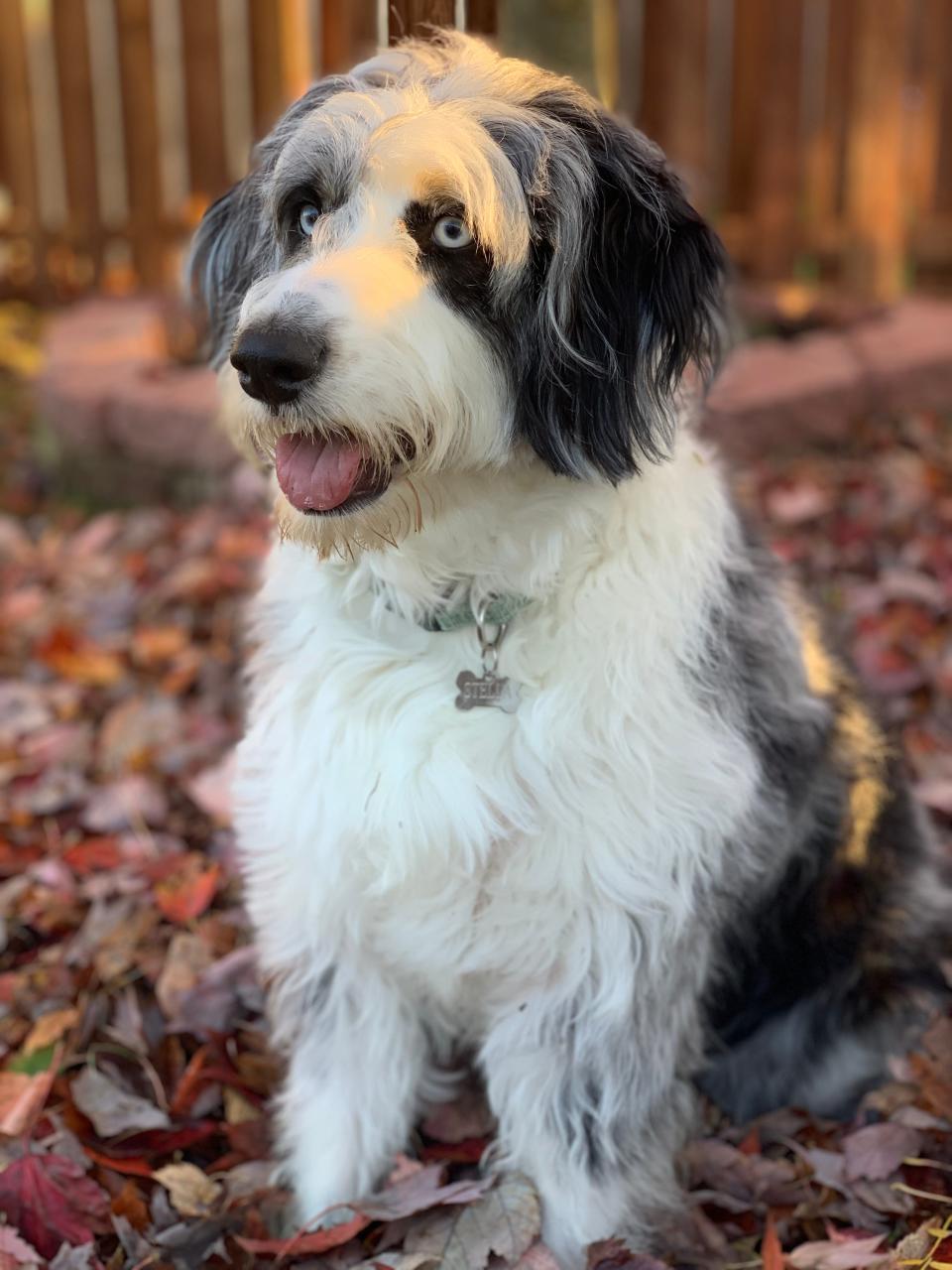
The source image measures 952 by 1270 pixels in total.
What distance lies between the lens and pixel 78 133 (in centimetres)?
721

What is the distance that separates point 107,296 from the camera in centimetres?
707

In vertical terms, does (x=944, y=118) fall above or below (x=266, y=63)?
below

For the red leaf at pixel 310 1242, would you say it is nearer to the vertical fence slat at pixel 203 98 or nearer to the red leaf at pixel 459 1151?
the red leaf at pixel 459 1151

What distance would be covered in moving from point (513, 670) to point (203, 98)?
581cm

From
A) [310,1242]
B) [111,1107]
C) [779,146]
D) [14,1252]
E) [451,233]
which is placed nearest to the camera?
[451,233]

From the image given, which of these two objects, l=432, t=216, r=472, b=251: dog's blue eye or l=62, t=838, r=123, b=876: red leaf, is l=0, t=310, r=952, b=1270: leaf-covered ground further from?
l=432, t=216, r=472, b=251: dog's blue eye

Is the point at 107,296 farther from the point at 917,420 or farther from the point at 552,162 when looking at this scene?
the point at 552,162

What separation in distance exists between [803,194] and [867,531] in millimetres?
3103

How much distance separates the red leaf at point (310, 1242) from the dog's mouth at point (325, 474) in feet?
3.68

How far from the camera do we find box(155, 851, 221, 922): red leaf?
9.22 feet

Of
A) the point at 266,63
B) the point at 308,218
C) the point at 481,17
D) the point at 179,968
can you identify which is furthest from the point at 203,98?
the point at 308,218

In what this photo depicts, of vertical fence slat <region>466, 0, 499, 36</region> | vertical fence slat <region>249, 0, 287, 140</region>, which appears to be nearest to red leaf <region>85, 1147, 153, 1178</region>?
vertical fence slat <region>466, 0, 499, 36</region>

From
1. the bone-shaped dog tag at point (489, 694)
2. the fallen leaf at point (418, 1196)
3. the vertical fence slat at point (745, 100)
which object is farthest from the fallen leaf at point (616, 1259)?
the vertical fence slat at point (745, 100)

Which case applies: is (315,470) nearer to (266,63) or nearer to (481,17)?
(481,17)
